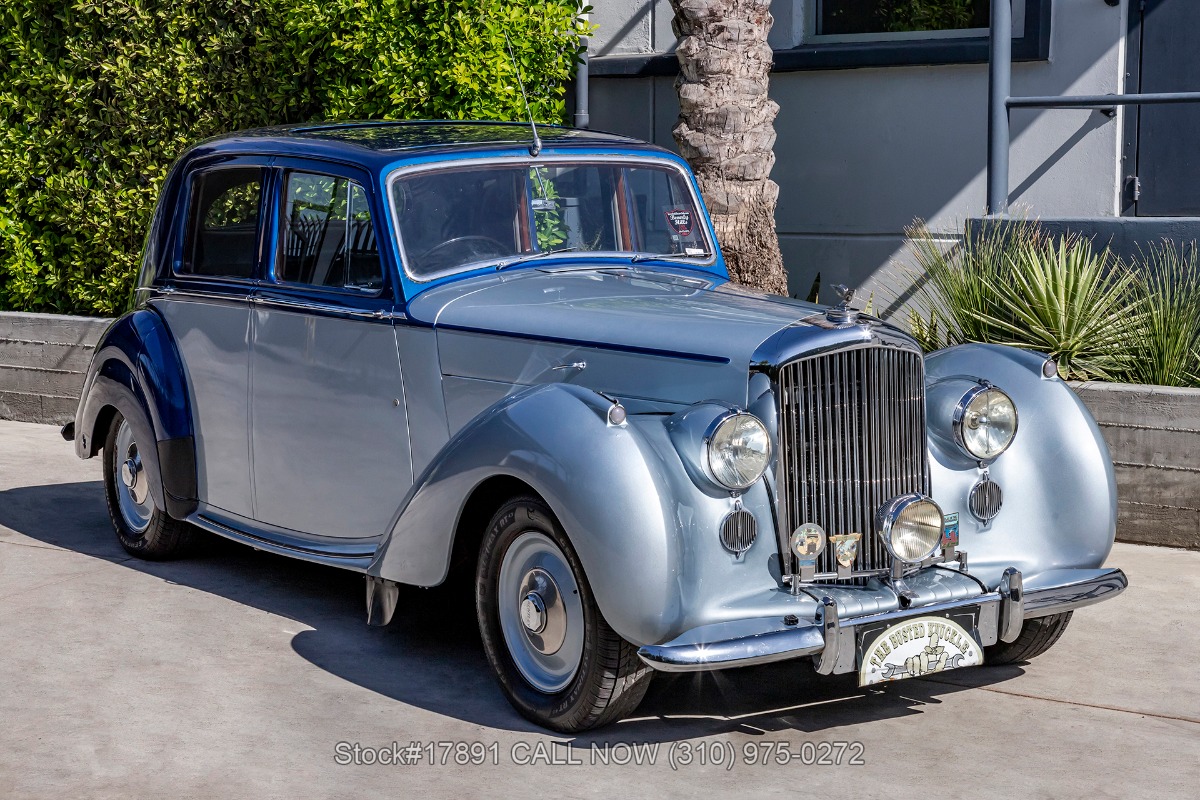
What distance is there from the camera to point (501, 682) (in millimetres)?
4570

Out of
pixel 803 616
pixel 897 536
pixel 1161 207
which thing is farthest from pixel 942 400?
pixel 1161 207

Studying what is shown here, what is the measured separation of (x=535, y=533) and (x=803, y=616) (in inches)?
32.3

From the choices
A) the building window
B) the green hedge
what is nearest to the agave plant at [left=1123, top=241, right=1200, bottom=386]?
the building window

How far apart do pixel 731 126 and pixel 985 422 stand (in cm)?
367

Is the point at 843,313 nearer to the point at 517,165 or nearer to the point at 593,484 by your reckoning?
the point at 593,484

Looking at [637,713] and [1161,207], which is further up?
[1161,207]

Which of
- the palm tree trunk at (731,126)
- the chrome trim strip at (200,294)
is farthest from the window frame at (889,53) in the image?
the chrome trim strip at (200,294)

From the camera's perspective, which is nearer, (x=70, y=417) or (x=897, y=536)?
(x=897, y=536)

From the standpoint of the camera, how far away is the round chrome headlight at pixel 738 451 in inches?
162

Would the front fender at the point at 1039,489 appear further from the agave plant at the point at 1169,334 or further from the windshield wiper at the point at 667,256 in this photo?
the agave plant at the point at 1169,334

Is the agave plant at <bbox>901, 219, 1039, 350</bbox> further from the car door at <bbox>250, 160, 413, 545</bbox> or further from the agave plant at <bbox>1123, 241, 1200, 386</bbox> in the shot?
the car door at <bbox>250, 160, 413, 545</bbox>

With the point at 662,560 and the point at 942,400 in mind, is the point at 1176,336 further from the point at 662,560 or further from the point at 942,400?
the point at 662,560

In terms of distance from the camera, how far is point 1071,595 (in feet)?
14.7

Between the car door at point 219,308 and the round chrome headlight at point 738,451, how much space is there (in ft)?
7.48
